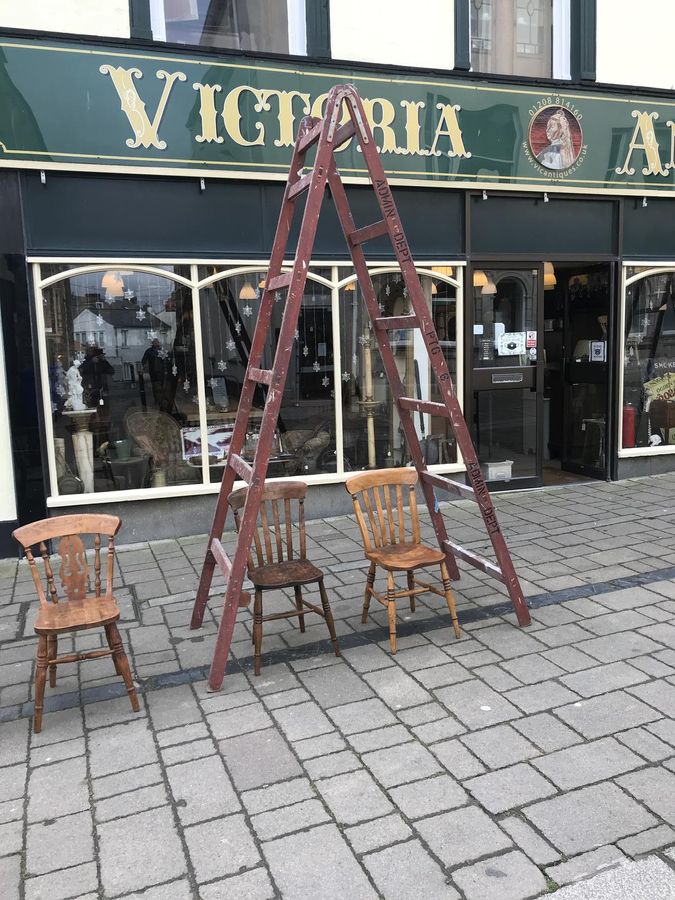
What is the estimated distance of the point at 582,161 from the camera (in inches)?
291

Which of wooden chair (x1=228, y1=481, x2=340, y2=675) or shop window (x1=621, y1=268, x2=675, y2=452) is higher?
shop window (x1=621, y1=268, x2=675, y2=452)

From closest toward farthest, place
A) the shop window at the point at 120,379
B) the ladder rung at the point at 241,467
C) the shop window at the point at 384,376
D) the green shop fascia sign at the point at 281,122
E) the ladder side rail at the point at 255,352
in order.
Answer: the ladder rung at the point at 241,467
the ladder side rail at the point at 255,352
the green shop fascia sign at the point at 281,122
the shop window at the point at 120,379
the shop window at the point at 384,376

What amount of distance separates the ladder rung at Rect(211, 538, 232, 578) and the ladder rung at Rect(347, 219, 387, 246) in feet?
6.48

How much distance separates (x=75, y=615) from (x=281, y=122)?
→ 4.72 metres

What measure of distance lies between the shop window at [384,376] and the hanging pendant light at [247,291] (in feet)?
2.84

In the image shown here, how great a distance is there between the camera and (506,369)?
7527 mm

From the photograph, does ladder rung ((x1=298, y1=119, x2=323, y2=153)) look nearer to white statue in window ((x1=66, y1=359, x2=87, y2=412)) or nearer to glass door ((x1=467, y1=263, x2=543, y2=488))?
white statue in window ((x1=66, y1=359, x2=87, y2=412))

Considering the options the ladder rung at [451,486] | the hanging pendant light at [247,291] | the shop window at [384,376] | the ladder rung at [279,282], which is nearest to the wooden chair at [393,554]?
the ladder rung at [451,486]

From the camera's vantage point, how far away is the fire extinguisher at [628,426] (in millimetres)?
8086

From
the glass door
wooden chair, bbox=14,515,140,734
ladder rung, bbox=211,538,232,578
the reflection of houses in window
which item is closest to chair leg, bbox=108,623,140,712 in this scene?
wooden chair, bbox=14,515,140,734

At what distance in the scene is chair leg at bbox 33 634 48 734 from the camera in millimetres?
3379

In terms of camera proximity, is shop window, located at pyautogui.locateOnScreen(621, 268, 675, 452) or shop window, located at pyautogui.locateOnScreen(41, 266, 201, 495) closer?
shop window, located at pyautogui.locateOnScreen(41, 266, 201, 495)

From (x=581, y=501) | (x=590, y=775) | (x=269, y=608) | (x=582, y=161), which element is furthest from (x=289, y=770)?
(x=582, y=161)

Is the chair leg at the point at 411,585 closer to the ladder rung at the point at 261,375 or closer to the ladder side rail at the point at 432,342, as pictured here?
the ladder side rail at the point at 432,342
